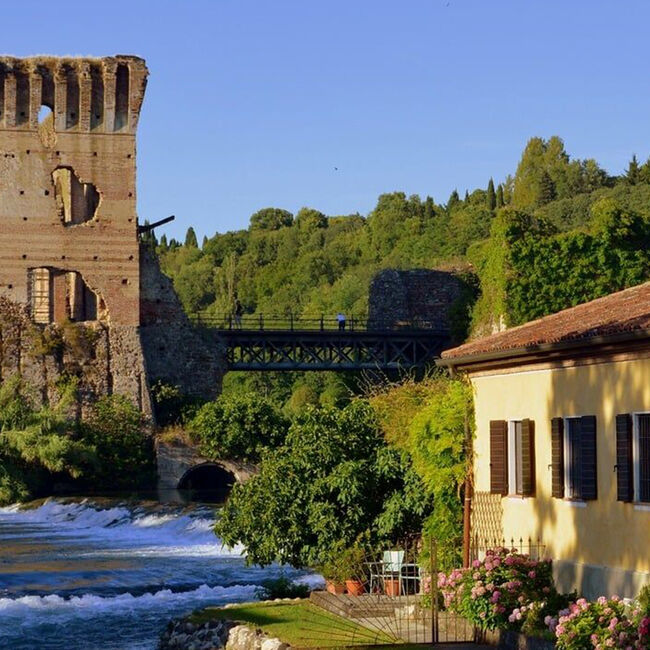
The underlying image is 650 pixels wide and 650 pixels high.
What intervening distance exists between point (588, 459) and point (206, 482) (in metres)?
38.2

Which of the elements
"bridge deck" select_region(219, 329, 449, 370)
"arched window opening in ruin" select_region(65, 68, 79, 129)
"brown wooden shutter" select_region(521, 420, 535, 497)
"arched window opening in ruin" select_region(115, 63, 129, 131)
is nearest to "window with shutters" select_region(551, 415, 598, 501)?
"brown wooden shutter" select_region(521, 420, 535, 497)

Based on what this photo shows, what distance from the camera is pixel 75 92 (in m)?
51.3

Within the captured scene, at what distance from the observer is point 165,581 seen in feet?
86.3

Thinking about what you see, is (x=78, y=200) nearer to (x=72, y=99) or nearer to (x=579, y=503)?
(x=72, y=99)

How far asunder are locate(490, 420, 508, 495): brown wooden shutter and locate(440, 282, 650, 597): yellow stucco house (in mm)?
10

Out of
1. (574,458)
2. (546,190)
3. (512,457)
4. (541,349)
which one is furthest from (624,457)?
(546,190)

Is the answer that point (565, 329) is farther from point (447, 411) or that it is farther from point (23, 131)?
point (23, 131)

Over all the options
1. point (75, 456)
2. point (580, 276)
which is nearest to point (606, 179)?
point (580, 276)

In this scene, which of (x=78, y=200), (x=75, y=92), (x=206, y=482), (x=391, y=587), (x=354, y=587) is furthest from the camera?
(x=78, y=200)

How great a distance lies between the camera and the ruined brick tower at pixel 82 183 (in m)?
50.9

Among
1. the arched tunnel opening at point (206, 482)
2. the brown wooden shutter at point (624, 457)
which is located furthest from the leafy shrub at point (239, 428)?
the brown wooden shutter at point (624, 457)

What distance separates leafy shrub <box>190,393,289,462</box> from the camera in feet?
158

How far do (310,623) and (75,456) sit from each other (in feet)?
105

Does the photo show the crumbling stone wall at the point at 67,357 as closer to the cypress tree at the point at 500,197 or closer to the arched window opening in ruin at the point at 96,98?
the arched window opening in ruin at the point at 96,98
